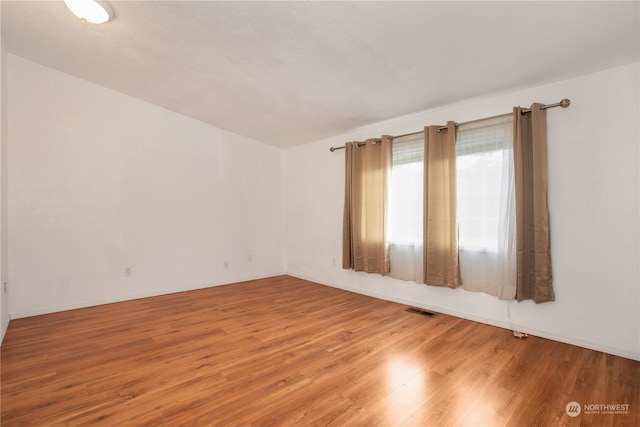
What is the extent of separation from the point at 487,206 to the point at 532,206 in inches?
15.1

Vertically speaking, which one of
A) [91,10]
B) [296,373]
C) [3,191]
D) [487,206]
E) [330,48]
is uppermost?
[91,10]

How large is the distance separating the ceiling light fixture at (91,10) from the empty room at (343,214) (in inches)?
0.6

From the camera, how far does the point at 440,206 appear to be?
3.21 metres

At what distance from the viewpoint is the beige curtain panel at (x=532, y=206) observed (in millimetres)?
2529

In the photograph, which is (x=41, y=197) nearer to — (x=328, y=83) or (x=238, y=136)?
(x=238, y=136)

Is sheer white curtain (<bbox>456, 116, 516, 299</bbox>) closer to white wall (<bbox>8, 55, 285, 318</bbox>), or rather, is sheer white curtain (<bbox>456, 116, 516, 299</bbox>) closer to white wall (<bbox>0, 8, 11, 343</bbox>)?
white wall (<bbox>8, 55, 285, 318</bbox>)

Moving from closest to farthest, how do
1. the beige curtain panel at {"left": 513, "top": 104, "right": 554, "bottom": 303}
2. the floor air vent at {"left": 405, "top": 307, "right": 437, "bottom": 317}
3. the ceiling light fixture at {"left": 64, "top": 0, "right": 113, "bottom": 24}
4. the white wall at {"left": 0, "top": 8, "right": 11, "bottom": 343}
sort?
the ceiling light fixture at {"left": 64, "top": 0, "right": 113, "bottom": 24}
the beige curtain panel at {"left": 513, "top": 104, "right": 554, "bottom": 303}
the white wall at {"left": 0, "top": 8, "right": 11, "bottom": 343}
the floor air vent at {"left": 405, "top": 307, "right": 437, "bottom": 317}

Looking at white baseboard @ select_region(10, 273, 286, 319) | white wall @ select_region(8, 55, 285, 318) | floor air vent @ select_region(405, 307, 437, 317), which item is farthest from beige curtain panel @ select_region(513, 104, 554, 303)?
white baseboard @ select_region(10, 273, 286, 319)

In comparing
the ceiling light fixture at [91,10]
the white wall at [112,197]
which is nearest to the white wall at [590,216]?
the ceiling light fixture at [91,10]

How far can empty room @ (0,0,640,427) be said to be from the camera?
1.80 m

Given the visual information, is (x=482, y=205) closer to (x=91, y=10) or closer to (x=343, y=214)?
(x=343, y=214)

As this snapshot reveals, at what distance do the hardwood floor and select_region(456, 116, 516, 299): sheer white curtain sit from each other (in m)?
0.53

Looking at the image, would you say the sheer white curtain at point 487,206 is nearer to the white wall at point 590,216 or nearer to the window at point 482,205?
the window at point 482,205

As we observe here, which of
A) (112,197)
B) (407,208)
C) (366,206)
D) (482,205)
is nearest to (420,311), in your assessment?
(407,208)
